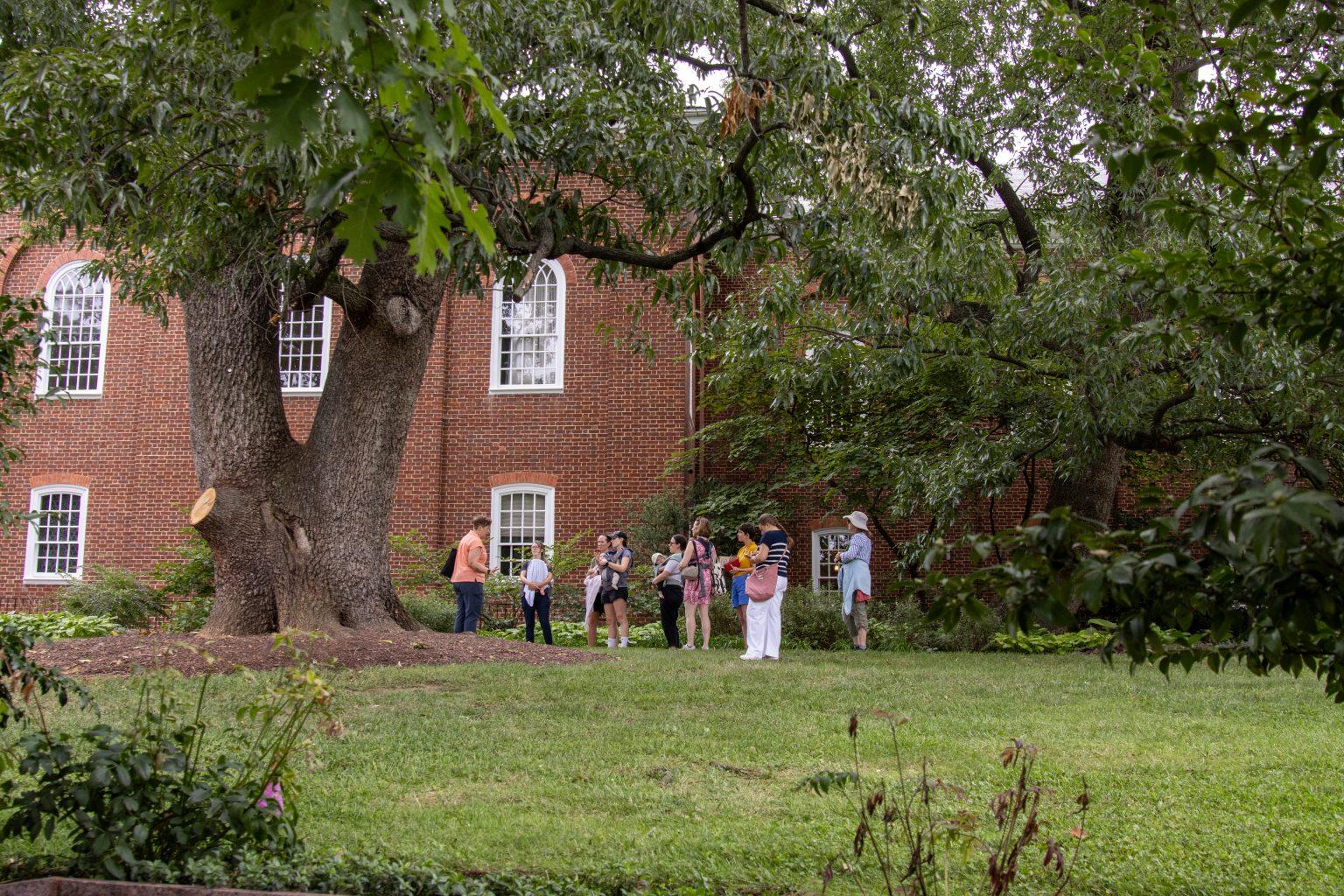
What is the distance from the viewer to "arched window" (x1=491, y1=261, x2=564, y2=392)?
21.6 m

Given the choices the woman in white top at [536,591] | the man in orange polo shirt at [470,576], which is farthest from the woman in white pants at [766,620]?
the man in orange polo shirt at [470,576]

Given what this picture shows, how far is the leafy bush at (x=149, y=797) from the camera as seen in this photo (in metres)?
4.04

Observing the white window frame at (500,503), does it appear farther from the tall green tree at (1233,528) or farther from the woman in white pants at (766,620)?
the tall green tree at (1233,528)

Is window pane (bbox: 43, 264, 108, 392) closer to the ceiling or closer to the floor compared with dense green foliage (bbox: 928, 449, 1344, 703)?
closer to the ceiling

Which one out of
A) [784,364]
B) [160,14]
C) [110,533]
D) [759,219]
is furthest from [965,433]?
[110,533]

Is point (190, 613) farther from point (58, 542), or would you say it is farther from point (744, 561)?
point (744, 561)

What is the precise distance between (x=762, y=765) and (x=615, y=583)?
8001mm

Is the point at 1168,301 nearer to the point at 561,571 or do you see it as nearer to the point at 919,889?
the point at 919,889

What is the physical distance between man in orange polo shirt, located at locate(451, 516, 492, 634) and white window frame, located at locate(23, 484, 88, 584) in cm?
1054

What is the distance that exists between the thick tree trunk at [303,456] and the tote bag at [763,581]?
393cm

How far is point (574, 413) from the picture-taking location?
21312mm

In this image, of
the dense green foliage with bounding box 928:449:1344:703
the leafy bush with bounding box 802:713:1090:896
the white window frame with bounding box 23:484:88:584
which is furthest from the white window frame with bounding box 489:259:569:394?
the dense green foliage with bounding box 928:449:1344:703

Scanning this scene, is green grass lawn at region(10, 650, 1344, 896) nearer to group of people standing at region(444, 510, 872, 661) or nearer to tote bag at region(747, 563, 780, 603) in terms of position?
tote bag at region(747, 563, 780, 603)

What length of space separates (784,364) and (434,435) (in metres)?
8.07
